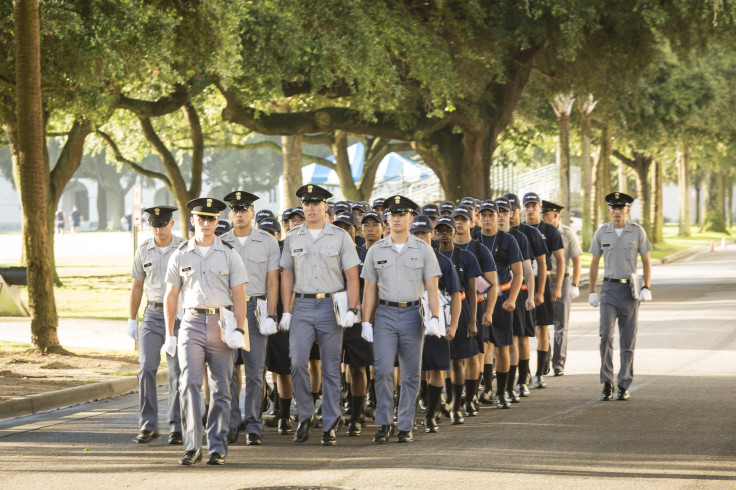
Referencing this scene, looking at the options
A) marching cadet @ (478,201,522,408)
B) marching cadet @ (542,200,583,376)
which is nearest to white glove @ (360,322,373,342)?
marching cadet @ (478,201,522,408)

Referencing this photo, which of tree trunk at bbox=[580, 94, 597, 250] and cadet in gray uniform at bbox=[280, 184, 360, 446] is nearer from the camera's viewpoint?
cadet in gray uniform at bbox=[280, 184, 360, 446]

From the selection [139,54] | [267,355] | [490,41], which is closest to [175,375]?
[267,355]

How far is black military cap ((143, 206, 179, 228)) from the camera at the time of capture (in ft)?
32.0

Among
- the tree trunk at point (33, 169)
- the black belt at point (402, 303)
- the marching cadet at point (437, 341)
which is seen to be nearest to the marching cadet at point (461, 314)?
the marching cadet at point (437, 341)

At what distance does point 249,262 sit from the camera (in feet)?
32.3

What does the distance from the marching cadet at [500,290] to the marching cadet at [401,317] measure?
2079 mm

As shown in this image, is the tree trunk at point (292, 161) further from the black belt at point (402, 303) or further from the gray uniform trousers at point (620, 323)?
the black belt at point (402, 303)

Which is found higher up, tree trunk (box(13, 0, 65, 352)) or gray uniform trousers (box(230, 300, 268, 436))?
tree trunk (box(13, 0, 65, 352))

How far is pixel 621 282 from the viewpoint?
1181 cm

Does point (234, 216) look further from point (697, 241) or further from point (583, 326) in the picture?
point (697, 241)

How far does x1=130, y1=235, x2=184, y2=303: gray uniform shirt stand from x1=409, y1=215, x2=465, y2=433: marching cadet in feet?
7.34

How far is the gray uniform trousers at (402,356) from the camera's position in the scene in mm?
9352

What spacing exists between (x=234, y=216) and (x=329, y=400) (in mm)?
1870

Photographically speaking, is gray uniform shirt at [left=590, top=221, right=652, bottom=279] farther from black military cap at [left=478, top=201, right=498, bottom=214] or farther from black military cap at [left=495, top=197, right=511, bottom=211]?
black military cap at [left=478, top=201, right=498, bottom=214]
